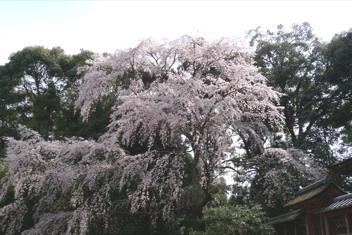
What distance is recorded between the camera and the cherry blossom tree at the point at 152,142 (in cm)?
1126

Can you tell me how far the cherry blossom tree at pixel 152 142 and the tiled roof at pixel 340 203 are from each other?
3.20 meters

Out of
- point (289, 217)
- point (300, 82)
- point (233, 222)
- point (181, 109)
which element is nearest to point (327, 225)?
point (233, 222)

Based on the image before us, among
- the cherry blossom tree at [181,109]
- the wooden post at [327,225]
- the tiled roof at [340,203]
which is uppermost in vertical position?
the cherry blossom tree at [181,109]

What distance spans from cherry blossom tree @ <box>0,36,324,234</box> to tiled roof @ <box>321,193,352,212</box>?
10.5ft

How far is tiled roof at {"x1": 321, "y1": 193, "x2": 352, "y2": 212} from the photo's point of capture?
28.7 ft

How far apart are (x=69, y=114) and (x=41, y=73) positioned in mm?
6780

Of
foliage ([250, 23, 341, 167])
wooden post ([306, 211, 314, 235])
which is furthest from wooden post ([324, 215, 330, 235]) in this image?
foliage ([250, 23, 341, 167])

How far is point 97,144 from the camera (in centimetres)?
1198

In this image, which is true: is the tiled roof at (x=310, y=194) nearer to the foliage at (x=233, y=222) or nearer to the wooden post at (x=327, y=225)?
the wooden post at (x=327, y=225)

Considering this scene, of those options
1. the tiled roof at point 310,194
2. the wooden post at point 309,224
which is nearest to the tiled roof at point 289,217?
the wooden post at point 309,224

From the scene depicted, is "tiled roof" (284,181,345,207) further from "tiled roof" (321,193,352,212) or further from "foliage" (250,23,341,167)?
"foliage" (250,23,341,167)

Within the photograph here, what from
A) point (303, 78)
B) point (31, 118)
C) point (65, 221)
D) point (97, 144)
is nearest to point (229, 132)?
point (97, 144)

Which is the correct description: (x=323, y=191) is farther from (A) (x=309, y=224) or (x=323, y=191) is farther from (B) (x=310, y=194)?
(A) (x=309, y=224)

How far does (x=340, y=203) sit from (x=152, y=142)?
17.4 ft
